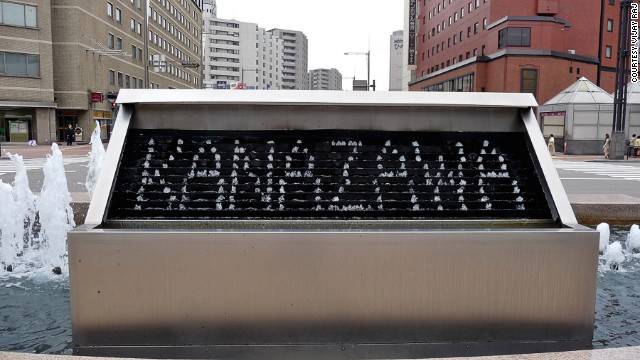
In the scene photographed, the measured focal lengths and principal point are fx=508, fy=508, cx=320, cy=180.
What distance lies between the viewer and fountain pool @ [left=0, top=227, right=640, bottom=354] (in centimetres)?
309

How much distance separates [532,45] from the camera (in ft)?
153

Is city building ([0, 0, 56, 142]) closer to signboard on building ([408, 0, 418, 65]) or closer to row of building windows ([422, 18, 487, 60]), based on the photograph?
row of building windows ([422, 18, 487, 60])

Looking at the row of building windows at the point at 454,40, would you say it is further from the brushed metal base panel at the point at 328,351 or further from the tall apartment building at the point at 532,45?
the brushed metal base panel at the point at 328,351

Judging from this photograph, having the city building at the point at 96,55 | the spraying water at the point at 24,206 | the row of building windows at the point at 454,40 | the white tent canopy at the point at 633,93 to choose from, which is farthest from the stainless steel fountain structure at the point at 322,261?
the row of building windows at the point at 454,40

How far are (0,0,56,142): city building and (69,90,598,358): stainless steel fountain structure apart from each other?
40379 mm

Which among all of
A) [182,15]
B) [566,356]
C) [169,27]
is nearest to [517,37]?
[169,27]

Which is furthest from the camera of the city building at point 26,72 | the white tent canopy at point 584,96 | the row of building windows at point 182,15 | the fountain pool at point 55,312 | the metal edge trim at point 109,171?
the row of building windows at point 182,15

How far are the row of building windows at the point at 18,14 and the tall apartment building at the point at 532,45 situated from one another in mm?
39015

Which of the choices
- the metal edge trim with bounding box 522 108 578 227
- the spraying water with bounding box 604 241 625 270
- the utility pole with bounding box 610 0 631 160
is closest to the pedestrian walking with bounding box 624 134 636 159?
the utility pole with bounding box 610 0 631 160

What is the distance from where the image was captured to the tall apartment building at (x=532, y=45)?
153ft

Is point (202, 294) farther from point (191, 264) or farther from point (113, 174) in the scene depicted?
point (113, 174)

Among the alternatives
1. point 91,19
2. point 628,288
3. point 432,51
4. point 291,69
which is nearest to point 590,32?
point 432,51

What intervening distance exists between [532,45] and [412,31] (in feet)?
119

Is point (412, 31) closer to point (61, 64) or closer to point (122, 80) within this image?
point (122, 80)
